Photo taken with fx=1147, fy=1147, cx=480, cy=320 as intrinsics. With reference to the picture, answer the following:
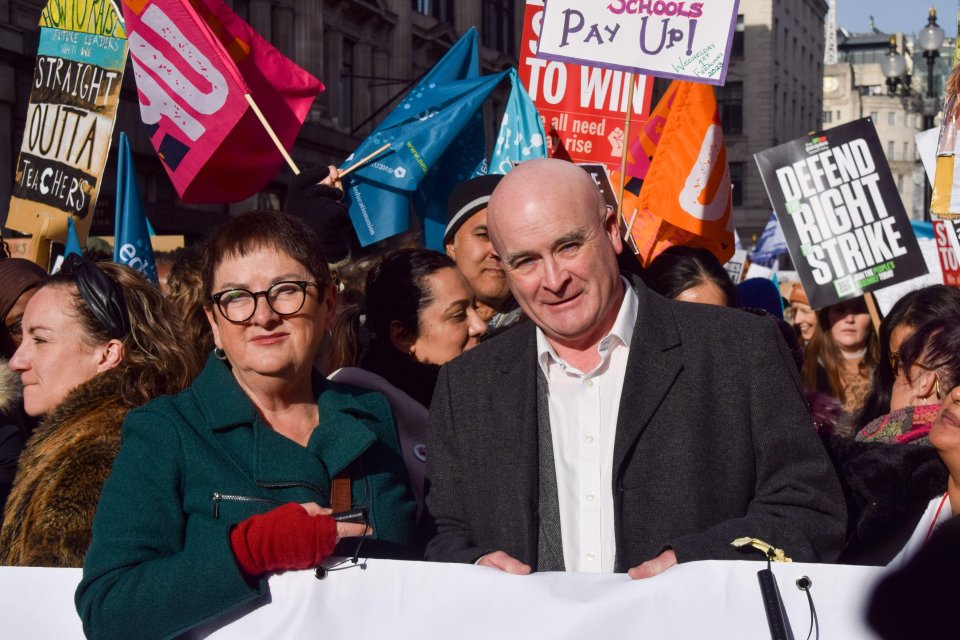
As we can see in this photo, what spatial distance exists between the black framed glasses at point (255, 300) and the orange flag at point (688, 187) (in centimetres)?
436

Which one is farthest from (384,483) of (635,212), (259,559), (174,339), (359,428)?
(635,212)

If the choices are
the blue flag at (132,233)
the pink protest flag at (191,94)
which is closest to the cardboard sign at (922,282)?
the pink protest flag at (191,94)

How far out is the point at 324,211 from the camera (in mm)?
4645

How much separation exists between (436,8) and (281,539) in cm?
3035

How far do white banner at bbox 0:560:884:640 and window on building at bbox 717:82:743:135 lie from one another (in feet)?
189

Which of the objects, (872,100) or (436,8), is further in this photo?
(872,100)

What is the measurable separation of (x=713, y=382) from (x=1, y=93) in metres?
15.0

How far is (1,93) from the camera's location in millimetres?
15531

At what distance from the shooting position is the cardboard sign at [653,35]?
5.64m

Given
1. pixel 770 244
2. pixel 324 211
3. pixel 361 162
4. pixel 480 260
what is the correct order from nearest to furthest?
pixel 480 260, pixel 324 211, pixel 361 162, pixel 770 244

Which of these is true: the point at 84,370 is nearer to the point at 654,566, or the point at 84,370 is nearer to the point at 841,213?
the point at 654,566

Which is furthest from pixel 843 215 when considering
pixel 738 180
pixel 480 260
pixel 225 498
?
pixel 738 180

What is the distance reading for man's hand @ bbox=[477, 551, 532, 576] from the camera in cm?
247

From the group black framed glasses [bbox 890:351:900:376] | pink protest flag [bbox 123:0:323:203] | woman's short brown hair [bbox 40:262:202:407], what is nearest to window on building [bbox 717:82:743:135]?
pink protest flag [bbox 123:0:323:203]
